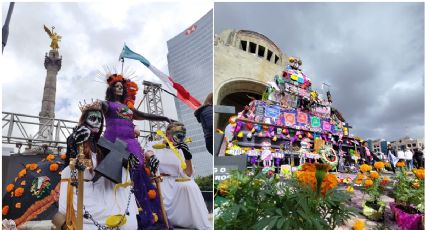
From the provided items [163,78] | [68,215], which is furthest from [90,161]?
[163,78]

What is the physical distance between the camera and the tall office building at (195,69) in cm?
385

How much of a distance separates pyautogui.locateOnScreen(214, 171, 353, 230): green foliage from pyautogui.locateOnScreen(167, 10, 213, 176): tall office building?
116cm

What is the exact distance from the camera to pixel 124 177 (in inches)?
114

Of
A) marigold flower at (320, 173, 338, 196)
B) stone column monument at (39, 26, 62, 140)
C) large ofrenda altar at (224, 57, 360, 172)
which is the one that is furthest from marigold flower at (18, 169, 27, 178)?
large ofrenda altar at (224, 57, 360, 172)

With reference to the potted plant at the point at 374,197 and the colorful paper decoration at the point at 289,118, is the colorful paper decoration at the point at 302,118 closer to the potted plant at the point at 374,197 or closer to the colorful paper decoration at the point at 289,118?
the colorful paper decoration at the point at 289,118

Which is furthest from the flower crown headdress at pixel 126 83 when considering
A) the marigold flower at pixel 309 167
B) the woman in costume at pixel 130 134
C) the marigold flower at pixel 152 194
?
the marigold flower at pixel 309 167

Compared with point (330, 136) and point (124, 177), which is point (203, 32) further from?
point (330, 136)

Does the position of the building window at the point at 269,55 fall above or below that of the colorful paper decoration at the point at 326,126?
above

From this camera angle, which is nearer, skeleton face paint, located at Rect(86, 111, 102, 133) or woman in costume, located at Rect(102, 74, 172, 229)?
skeleton face paint, located at Rect(86, 111, 102, 133)

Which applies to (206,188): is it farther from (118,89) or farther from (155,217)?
(118,89)

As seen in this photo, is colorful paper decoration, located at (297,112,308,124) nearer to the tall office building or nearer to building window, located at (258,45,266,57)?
building window, located at (258,45,266,57)

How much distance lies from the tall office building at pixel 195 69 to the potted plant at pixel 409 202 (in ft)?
9.56

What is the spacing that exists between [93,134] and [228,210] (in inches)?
50.9

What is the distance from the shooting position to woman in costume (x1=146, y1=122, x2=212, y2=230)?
345 centimetres
